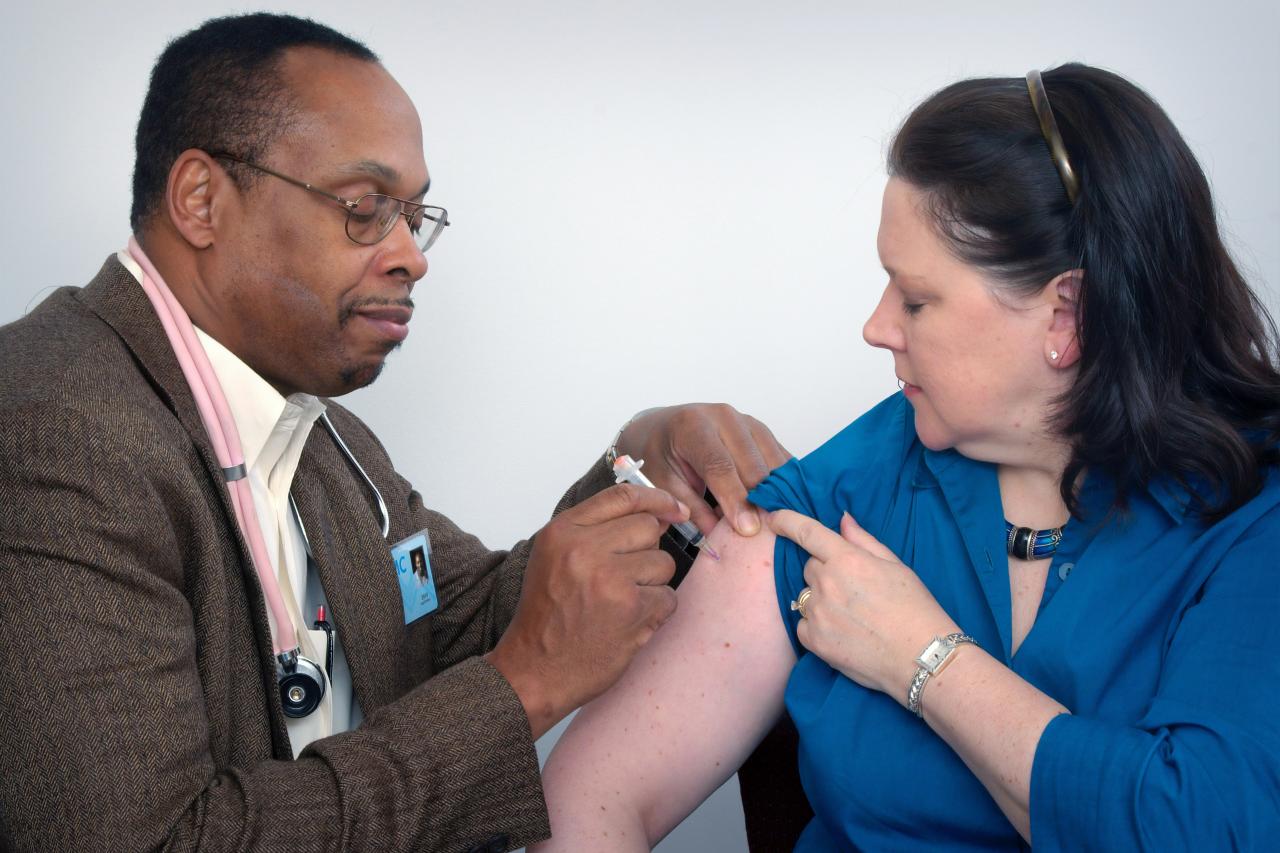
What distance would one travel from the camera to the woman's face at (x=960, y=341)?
4.67 feet

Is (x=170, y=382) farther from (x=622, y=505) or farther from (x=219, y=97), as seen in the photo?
(x=622, y=505)

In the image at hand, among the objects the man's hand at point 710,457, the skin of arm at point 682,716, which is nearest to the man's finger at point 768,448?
the man's hand at point 710,457

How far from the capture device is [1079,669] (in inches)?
53.2

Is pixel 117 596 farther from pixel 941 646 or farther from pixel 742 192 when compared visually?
pixel 742 192

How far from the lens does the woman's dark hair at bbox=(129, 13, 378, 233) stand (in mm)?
1677

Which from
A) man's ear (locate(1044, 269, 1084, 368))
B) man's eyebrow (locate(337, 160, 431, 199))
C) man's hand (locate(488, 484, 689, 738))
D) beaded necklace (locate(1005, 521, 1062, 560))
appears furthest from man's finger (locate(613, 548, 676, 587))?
man's eyebrow (locate(337, 160, 431, 199))

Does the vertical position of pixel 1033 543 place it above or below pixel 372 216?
below

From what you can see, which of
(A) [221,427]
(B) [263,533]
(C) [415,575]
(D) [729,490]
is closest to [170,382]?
(A) [221,427]

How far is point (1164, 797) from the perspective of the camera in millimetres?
1179

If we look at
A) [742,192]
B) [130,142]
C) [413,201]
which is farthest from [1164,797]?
[130,142]

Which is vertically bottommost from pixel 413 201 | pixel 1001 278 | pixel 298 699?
pixel 298 699

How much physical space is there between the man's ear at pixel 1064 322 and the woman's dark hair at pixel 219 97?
106 cm

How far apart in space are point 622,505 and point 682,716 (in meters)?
0.29

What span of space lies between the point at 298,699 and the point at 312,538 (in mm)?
255
